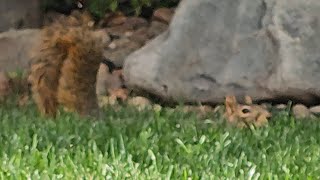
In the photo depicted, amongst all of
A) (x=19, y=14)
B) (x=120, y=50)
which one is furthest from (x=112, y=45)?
(x=19, y=14)

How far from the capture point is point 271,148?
4.91m

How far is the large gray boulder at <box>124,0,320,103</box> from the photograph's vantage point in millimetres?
6668

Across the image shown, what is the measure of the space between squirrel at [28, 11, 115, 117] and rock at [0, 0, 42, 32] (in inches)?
118

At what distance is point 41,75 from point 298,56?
6.53 feet

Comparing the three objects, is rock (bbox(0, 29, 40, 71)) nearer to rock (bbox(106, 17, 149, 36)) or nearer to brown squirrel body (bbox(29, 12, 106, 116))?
→ rock (bbox(106, 17, 149, 36))

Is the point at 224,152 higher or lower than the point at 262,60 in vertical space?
higher

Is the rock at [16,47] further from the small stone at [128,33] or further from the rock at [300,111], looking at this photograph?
the rock at [300,111]

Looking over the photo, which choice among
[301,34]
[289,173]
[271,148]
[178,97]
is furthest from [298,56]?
[289,173]

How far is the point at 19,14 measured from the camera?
857cm

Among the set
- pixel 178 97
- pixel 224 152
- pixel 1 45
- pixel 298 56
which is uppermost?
pixel 224 152

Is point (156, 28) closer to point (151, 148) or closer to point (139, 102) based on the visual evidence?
point (139, 102)

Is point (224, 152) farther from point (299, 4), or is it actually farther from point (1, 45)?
point (1, 45)

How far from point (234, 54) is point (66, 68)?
1.88 m

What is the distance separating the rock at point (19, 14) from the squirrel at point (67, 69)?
9.86 feet
